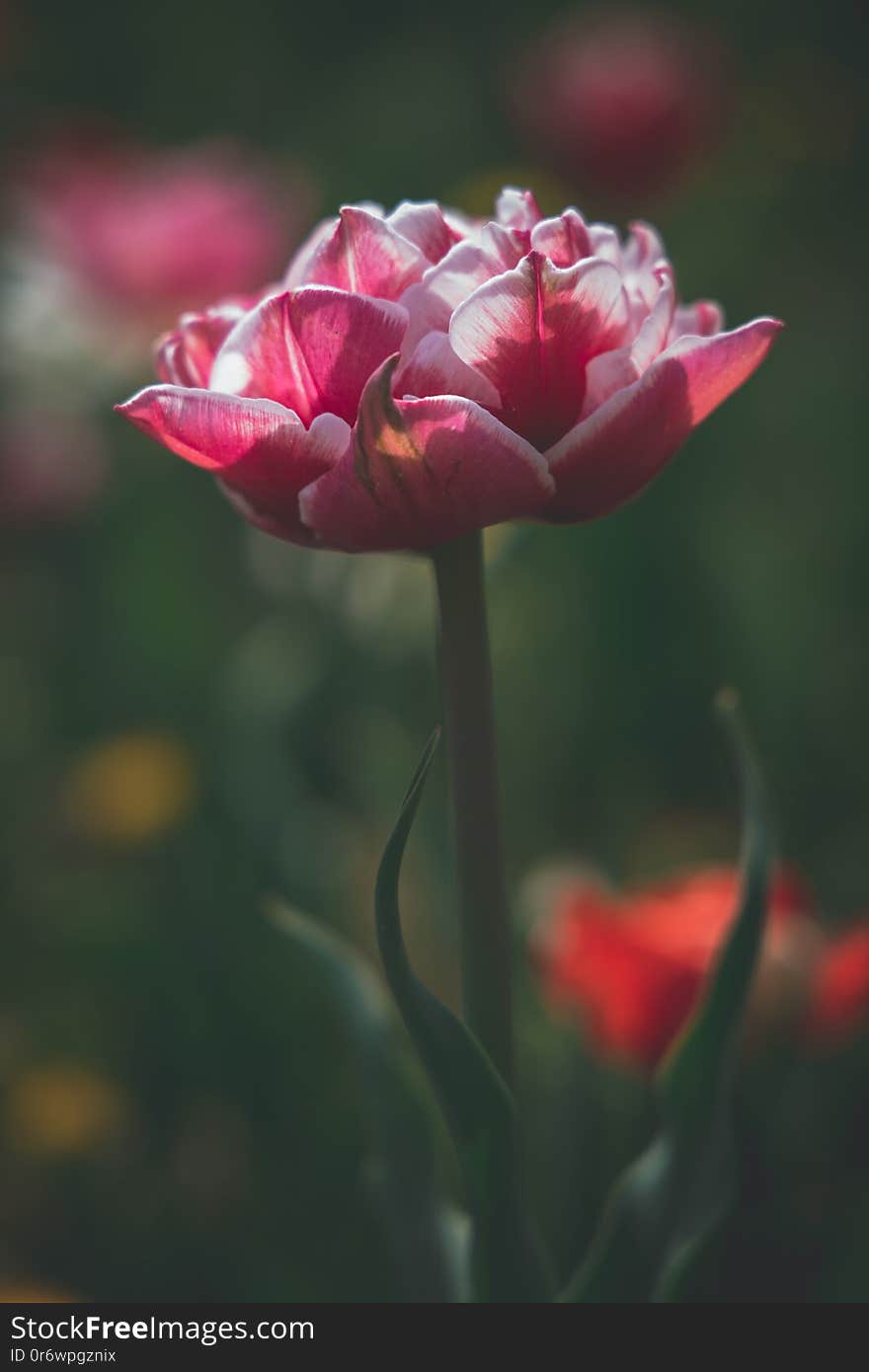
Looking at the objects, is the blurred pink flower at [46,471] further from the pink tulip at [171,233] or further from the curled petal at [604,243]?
the curled petal at [604,243]

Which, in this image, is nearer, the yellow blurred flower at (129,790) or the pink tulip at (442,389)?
the pink tulip at (442,389)

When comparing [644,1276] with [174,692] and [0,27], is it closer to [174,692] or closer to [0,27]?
[174,692]

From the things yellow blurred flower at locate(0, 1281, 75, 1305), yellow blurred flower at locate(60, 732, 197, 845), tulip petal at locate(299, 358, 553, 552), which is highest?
tulip petal at locate(299, 358, 553, 552)

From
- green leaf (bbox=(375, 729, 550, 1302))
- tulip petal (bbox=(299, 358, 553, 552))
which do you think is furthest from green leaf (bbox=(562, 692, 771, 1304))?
tulip petal (bbox=(299, 358, 553, 552))

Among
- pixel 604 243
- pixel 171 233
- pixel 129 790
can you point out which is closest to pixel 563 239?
pixel 604 243

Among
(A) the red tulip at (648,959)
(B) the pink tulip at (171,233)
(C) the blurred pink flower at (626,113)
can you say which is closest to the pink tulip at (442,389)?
(A) the red tulip at (648,959)

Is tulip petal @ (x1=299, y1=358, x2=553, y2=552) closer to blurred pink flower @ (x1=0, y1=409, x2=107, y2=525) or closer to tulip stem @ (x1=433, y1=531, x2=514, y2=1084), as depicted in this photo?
tulip stem @ (x1=433, y1=531, x2=514, y2=1084)

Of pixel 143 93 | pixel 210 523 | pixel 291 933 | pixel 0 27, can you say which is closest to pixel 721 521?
pixel 210 523
